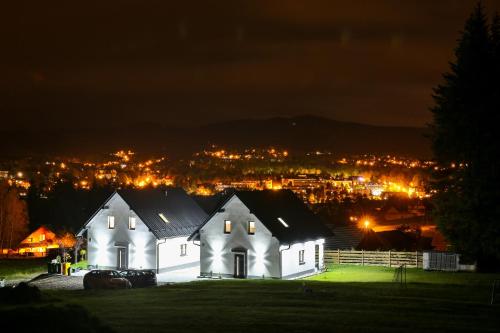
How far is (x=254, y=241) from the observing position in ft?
160

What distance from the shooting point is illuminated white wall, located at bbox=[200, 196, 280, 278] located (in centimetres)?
4819

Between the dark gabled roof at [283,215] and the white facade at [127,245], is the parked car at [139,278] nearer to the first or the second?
the dark gabled roof at [283,215]

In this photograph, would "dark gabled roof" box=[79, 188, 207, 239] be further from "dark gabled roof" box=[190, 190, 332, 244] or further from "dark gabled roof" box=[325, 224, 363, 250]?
"dark gabled roof" box=[325, 224, 363, 250]

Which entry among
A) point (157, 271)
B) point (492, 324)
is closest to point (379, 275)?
point (157, 271)

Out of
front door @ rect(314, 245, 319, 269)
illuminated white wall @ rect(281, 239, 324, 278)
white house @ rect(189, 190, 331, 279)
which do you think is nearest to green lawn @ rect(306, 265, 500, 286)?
front door @ rect(314, 245, 319, 269)

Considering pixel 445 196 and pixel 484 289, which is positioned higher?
pixel 445 196

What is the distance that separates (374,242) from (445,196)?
60.8 ft

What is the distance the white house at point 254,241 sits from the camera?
48219mm

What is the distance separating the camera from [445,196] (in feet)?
160

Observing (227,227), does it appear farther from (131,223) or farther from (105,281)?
(105,281)

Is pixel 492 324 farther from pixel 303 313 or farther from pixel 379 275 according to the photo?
pixel 379 275

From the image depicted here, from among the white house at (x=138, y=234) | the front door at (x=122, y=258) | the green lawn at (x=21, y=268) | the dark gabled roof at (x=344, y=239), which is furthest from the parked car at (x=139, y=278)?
the dark gabled roof at (x=344, y=239)

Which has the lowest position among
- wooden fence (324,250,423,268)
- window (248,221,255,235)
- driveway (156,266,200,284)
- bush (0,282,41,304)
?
driveway (156,266,200,284)

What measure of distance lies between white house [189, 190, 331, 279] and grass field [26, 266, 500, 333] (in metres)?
8.17
